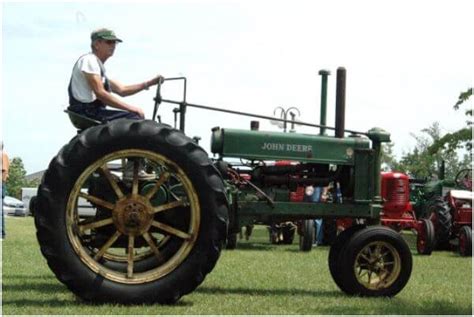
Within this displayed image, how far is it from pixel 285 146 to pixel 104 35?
1.80 m

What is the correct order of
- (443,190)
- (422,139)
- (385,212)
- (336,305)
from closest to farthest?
(336,305) → (385,212) → (443,190) → (422,139)

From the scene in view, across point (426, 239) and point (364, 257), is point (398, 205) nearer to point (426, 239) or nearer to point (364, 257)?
point (426, 239)

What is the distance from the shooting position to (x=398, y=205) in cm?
1503

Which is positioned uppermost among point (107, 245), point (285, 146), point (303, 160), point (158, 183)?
point (285, 146)

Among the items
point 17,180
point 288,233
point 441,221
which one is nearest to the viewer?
point 441,221

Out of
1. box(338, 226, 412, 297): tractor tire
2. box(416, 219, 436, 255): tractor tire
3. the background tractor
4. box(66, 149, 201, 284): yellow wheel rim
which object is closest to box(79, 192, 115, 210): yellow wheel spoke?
box(66, 149, 201, 284): yellow wheel rim

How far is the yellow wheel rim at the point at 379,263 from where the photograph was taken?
7.67m

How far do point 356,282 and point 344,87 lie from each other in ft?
5.58

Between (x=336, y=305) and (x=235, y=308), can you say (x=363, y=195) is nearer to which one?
(x=336, y=305)

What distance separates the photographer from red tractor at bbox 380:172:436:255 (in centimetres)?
1471

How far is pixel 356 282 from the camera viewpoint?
25.0 feet

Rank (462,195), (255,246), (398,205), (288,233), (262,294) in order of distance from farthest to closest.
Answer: (288,233) → (462,195) → (255,246) → (398,205) → (262,294)

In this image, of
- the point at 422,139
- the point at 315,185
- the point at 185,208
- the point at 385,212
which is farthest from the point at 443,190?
the point at 422,139

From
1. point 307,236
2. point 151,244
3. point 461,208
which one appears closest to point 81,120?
point 151,244
